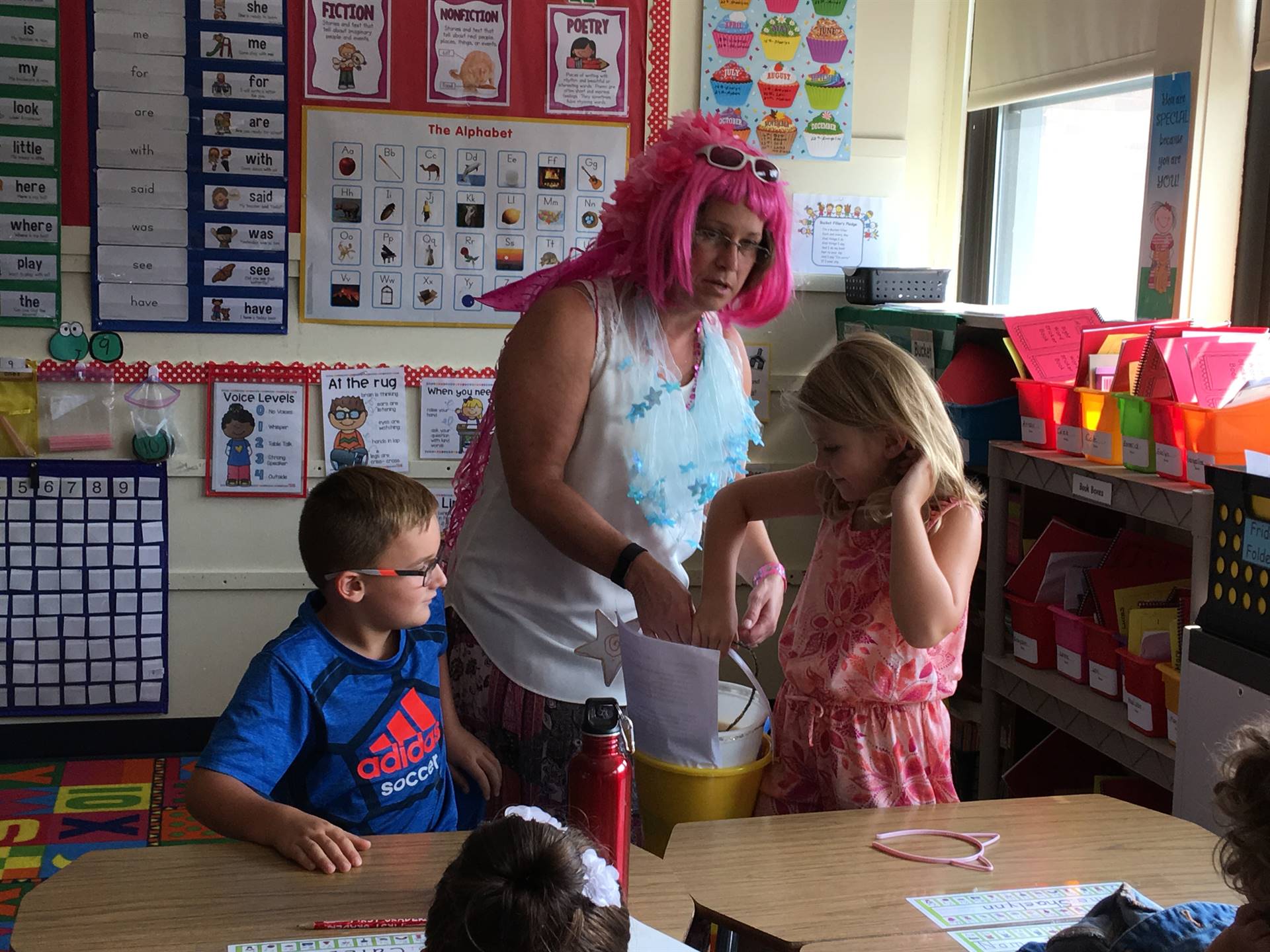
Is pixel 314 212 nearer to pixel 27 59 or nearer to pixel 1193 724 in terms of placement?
pixel 27 59

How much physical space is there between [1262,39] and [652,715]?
204 cm

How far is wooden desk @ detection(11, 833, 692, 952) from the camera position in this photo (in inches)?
48.5

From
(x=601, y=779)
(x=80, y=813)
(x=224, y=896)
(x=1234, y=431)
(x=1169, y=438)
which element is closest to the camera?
(x=601, y=779)

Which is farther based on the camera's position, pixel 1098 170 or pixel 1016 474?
pixel 1098 170

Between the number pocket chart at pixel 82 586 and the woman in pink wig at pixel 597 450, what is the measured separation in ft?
6.26

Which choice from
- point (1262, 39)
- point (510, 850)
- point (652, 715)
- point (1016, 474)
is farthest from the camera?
point (1016, 474)

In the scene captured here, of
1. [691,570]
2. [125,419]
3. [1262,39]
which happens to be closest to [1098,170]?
[1262,39]

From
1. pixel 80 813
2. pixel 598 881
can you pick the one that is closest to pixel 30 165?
pixel 80 813

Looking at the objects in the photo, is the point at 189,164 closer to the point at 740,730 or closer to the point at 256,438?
the point at 256,438

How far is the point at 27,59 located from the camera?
329 centimetres

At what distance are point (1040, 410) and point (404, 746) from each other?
5.51 ft

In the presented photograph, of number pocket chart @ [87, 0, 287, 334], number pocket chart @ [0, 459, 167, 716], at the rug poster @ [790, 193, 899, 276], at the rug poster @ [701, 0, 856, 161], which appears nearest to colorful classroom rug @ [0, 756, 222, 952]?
number pocket chart @ [0, 459, 167, 716]

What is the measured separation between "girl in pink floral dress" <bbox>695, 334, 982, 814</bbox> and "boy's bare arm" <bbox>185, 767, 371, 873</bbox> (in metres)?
0.57

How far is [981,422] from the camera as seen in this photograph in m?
2.96
